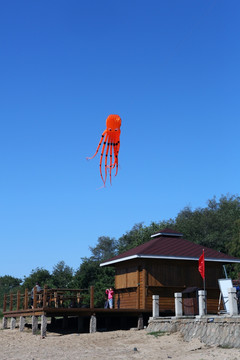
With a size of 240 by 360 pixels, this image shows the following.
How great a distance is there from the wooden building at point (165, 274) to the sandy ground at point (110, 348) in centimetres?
331

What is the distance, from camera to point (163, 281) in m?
26.8

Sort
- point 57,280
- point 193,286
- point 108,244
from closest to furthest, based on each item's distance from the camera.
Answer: point 193,286
point 57,280
point 108,244

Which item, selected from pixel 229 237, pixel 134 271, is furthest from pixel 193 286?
pixel 229 237

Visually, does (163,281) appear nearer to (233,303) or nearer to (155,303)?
(155,303)

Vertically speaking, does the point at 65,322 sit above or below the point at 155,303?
below

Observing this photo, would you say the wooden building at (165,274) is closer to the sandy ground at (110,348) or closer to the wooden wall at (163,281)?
the wooden wall at (163,281)

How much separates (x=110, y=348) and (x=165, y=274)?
8150 mm

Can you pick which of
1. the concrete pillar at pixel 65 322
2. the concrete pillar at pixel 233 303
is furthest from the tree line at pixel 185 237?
the concrete pillar at pixel 233 303

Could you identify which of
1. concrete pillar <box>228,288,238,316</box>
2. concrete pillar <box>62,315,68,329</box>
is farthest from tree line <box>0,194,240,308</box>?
concrete pillar <box>228,288,238,316</box>

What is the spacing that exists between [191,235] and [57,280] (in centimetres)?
1717

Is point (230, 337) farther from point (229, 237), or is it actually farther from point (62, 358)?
point (229, 237)

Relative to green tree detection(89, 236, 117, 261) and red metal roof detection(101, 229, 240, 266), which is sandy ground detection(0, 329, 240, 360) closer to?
red metal roof detection(101, 229, 240, 266)

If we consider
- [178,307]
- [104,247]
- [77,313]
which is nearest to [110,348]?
[178,307]

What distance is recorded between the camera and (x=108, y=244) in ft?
315
